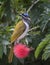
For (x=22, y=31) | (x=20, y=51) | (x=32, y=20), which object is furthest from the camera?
(x=32, y=20)

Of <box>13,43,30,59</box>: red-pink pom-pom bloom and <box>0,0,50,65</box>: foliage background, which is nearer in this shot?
<box>13,43,30,59</box>: red-pink pom-pom bloom

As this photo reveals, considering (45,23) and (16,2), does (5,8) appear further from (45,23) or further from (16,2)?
(45,23)

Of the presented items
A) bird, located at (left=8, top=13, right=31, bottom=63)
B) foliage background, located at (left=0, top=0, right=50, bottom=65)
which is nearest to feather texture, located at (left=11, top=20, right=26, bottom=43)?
bird, located at (left=8, top=13, right=31, bottom=63)

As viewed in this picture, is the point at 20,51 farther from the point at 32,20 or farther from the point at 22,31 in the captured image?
the point at 32,20

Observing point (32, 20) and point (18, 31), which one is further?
point (32, 20)

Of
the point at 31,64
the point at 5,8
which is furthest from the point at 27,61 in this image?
the point at 5,8

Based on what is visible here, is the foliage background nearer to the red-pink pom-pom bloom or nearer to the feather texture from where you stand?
the feather texture

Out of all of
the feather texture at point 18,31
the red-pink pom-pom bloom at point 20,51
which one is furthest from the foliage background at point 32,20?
the red-pink pom-pom bloom at point 20,51

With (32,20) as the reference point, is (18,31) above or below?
above

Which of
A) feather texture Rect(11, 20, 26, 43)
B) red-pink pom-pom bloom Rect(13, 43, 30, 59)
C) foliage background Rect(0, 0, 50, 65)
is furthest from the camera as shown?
foliage background Rect(0, 0, 50, 65)

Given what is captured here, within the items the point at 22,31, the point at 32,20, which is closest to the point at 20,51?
the point at 22,31

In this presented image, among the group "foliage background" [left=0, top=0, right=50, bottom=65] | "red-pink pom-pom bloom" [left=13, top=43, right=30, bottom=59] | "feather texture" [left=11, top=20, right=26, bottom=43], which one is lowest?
"foliage background" [left=0, top=0, right=50, bottom=65]

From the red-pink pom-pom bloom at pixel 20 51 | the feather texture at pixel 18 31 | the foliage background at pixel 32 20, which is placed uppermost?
the feather texture at pixel 18 31

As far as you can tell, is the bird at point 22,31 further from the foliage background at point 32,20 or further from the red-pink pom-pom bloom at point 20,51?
the foliage background at point 32,20
